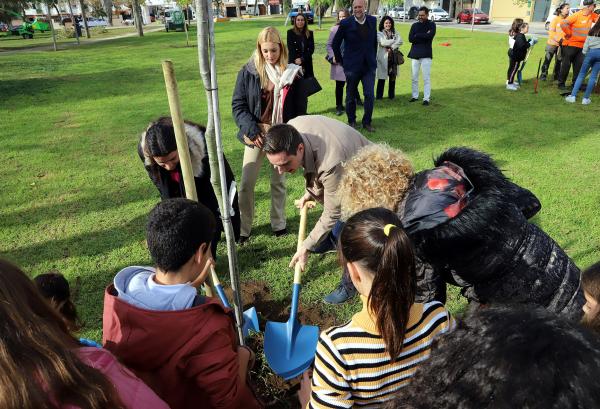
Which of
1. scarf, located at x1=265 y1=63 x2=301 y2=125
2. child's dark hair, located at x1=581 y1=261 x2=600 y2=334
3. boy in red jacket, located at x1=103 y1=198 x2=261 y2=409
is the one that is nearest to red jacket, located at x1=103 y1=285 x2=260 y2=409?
boy in red jacket, located at x1=103 y1=198 x2=261 y2=409

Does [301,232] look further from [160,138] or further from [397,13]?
[397,13]

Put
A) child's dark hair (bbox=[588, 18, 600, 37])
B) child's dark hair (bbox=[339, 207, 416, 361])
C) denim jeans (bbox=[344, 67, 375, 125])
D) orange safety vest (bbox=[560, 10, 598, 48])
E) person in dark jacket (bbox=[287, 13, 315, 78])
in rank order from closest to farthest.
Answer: child's dark hair (bbox=[339, 207, 416, 361]) < denim jeans (bbox=[344, 67, 375, 125]) < child's dark hair (bbox=[588, 18, 600, 37]) < person in dark jacket (bbox=[287, 13, 315, 78]) < orange safety vest (bbox=[560, 10, 598, 48])

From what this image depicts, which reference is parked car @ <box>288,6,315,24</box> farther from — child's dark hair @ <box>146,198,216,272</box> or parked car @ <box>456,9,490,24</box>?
parked car @ <box>456,9,490,24</box>

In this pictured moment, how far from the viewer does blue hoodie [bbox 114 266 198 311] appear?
148 cm

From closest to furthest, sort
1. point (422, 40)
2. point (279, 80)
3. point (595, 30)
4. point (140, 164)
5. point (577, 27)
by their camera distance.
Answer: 1. point (279, 80)
2. point (140, 164)
3. point (595, 30)
4. point (422, 40)
5. point (577, 27)

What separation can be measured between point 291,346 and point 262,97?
214 cm

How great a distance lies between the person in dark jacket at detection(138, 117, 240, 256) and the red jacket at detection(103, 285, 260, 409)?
859 millimetres

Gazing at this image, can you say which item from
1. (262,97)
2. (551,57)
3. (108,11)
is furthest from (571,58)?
(108,11)

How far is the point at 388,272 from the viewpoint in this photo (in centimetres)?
124

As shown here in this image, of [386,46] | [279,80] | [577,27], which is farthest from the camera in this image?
[577,27]

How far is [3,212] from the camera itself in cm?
449

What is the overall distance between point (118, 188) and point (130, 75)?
29.1 feet

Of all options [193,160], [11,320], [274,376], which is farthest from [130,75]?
[11,320]

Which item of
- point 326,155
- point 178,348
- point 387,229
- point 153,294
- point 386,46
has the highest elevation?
point 386,46
